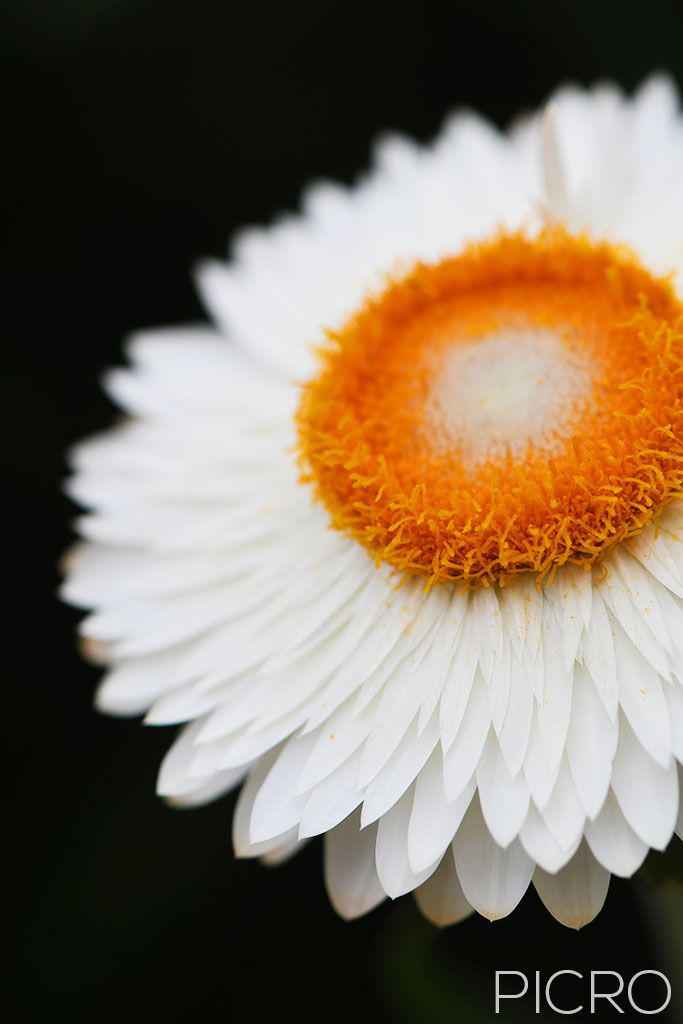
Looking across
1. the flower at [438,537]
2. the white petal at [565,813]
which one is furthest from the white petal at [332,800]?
the white petal at [565,813]

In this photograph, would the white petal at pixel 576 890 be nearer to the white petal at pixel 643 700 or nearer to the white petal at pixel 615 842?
the white petal at pixel 615 842

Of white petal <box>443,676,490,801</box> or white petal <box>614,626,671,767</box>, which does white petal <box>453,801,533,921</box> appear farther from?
white petal <box>614,626,671,767</box>

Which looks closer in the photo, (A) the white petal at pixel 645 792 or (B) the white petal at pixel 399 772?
(A) the white petal at pixel 645 792

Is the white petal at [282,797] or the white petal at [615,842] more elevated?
the white petal at [282,797]

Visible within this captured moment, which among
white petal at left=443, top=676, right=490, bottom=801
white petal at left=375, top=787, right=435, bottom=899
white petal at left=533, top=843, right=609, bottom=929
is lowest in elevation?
white petal at left=533, top=843, right=609, bottom=929

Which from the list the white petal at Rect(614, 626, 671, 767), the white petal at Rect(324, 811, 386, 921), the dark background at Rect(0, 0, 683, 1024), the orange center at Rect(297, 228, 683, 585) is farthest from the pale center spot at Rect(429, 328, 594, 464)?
the dark background at Rect(0, 0, 683, 1024)

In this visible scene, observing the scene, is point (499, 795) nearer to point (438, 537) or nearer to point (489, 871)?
point (489, 871)

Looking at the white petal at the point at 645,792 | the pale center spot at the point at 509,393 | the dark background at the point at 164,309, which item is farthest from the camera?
the dark background at the point at 164,309
